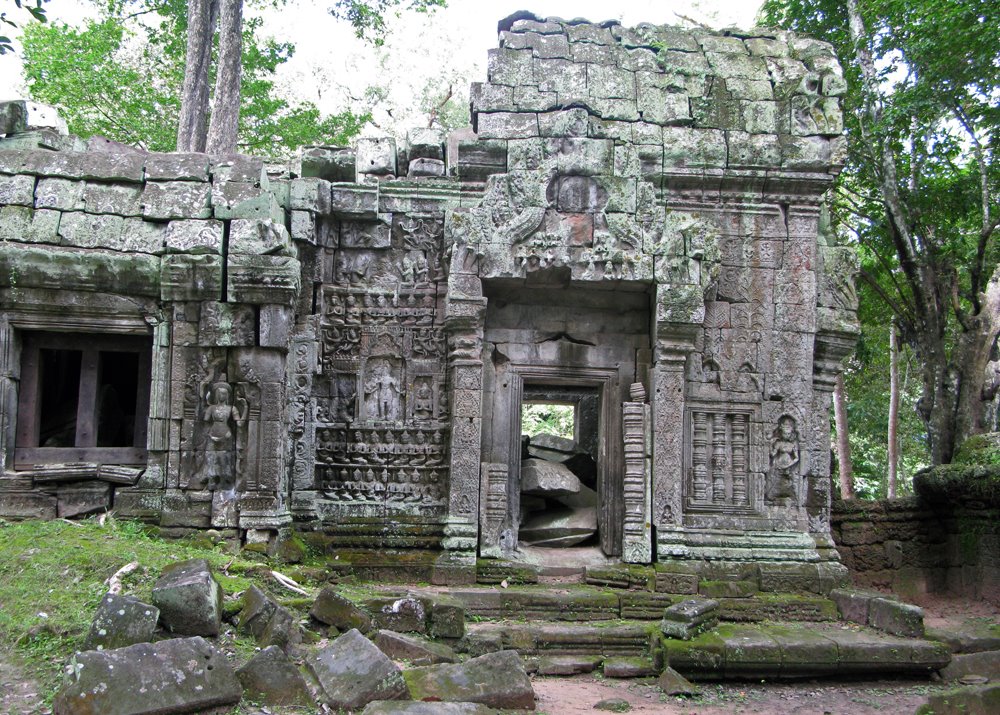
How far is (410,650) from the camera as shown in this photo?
6035mm

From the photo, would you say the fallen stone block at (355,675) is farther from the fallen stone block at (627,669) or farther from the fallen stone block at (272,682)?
the fallen stone block at (627,669)

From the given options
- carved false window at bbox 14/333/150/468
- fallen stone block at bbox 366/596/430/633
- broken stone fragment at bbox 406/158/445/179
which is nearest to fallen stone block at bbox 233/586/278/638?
fallen stone block at bbox 366/596/430/633

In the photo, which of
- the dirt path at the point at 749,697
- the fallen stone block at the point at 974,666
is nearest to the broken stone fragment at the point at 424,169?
the dirt path at the point at 749,697

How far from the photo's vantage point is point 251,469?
25.8ft

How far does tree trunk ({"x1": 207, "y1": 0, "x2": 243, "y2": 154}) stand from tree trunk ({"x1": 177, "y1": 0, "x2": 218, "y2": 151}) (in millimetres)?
351

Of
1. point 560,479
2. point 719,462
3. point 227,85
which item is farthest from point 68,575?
point 227,85

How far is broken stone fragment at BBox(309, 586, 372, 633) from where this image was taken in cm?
631

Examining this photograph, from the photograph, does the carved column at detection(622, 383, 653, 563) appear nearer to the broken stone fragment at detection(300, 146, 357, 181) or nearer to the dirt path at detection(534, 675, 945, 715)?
the dirt path at detection(534, 675, 945, 715)

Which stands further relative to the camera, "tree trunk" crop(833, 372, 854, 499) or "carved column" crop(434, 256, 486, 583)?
"tree trunk" crop(833, 372, 854, 499)

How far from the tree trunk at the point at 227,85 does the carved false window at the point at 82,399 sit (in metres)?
5.10

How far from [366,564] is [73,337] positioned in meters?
3.51

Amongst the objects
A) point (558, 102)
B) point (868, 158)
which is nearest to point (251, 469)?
point (558, 102)

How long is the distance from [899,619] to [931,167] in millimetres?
8114

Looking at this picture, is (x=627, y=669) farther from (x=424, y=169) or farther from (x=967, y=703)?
(x=424, y=169)
